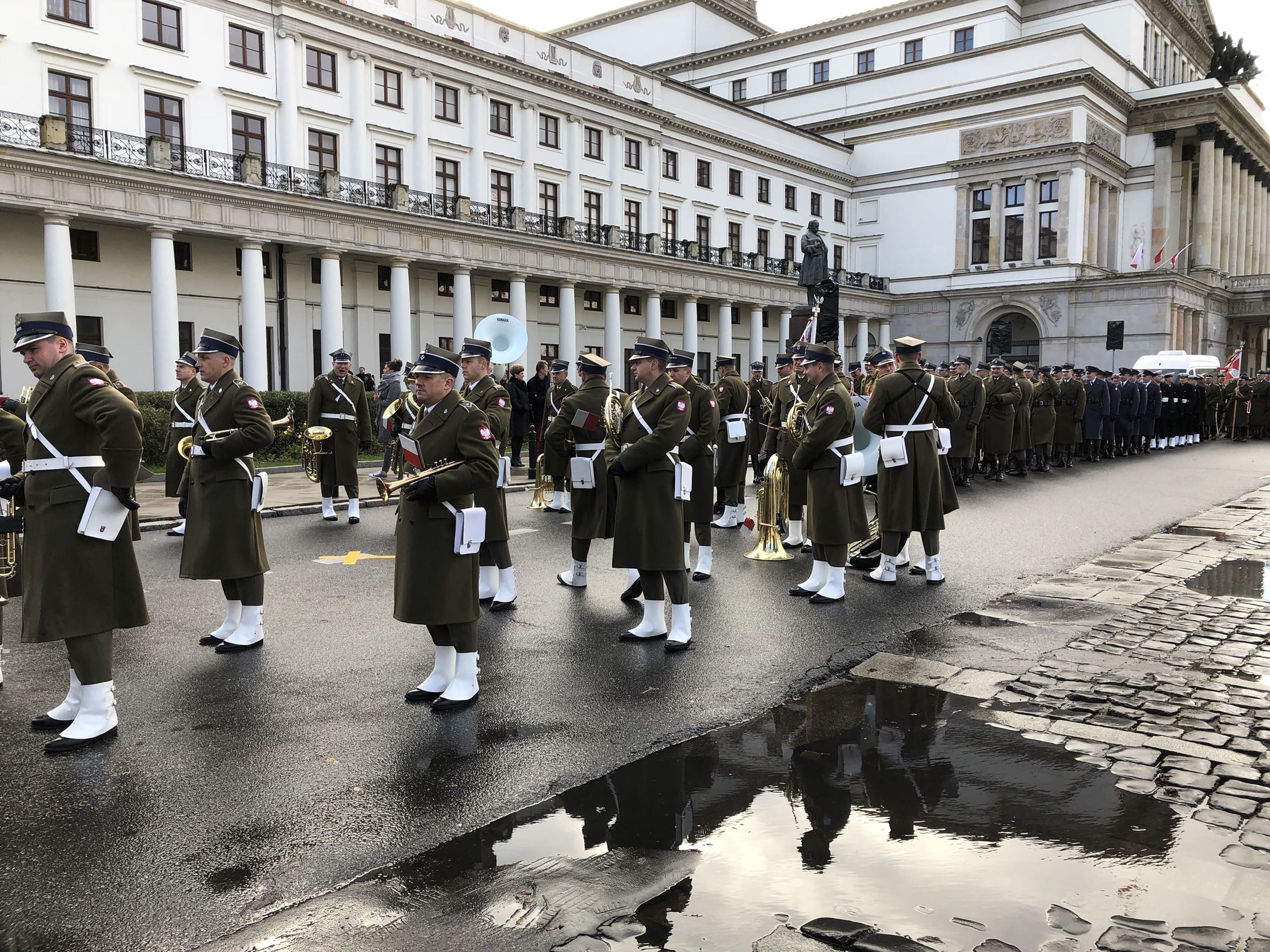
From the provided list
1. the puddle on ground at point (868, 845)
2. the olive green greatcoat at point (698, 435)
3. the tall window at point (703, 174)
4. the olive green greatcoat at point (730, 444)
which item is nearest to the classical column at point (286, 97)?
the tall window at point (703, 174)

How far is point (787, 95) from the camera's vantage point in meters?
72.2

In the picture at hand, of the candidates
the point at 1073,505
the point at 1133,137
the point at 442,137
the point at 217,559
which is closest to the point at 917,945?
the point at 217,559

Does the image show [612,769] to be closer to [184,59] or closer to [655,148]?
[184,59]

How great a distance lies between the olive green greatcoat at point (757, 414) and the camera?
1575 centimetres

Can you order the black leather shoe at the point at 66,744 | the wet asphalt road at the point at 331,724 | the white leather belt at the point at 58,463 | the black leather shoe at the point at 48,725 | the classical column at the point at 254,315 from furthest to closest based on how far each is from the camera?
the classical column at the point at 254,315 → the black leather shoe at the point at 48,725 → the white leather belt at the point at 58,463 → the black leather shoe at the point at 66,744 → the wet asphalt road at the point at 331,724

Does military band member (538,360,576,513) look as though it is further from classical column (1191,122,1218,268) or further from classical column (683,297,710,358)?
classical column (1191,122,1218,268)

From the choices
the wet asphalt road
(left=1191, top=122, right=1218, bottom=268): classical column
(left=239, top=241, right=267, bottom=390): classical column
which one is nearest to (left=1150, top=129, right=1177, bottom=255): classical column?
(left=1191, top=122, right=1218, bottom=268): classical column

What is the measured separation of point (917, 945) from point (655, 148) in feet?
171

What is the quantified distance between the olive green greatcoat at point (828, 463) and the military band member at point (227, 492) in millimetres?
4583

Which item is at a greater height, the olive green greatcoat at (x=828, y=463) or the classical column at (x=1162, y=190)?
the classical column at (x=1162, y=190)

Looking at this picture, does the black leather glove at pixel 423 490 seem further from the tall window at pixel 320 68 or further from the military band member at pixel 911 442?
the tall window at pixel 320 68

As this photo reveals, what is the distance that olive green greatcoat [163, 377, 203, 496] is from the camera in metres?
11.4

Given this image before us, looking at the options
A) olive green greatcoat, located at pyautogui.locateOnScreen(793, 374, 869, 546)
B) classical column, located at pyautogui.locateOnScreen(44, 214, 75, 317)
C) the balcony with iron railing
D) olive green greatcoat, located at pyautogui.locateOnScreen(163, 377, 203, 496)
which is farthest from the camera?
the balcony with iron railing

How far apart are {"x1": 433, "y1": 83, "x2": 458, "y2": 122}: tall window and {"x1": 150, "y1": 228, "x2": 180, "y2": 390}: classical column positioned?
14.5 metres
